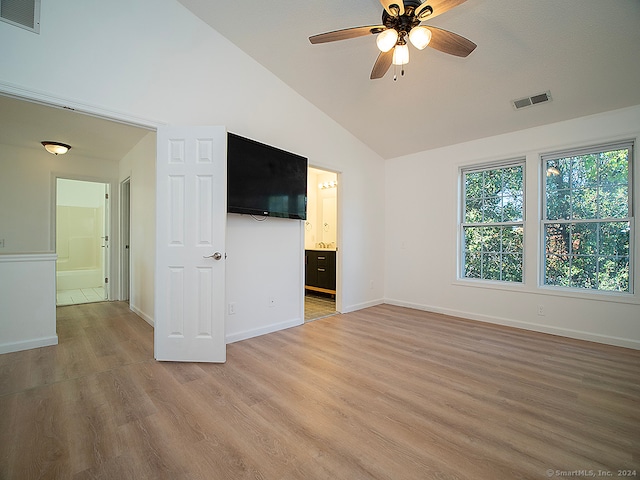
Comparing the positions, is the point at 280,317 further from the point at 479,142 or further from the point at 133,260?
the point at 479,142

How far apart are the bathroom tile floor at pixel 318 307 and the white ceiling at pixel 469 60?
3016mm

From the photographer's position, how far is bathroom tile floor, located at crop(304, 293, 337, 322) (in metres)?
4.45

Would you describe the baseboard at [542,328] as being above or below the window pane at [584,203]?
below

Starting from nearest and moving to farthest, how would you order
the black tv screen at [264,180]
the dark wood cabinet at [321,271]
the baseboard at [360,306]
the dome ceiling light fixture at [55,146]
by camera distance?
the black tv screen at [264,180] → the dome ceiling light fixture at [55,146] → the baseboard at [360,306] → the dark wood cabinet at [321,271]

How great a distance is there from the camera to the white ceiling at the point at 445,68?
2508 mm

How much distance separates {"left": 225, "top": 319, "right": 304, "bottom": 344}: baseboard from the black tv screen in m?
1.38

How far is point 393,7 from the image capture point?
200 cm

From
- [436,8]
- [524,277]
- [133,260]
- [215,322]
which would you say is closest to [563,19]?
[436,8]

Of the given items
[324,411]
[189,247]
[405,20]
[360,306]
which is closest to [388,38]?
[405,20]

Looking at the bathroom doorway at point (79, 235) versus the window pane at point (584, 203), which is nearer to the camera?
the window pane at point (584, 203)

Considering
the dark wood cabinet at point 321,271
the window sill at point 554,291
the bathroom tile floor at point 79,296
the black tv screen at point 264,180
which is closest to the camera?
the black tv screen at point 264,180

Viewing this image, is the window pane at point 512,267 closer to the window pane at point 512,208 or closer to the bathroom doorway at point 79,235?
the window pane at point 512,208

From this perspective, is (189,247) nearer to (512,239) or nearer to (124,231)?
(124,231)

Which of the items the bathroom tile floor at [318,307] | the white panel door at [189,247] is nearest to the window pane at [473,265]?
the bathroom tile floor at [318,307]
